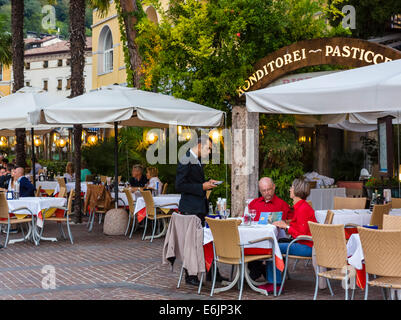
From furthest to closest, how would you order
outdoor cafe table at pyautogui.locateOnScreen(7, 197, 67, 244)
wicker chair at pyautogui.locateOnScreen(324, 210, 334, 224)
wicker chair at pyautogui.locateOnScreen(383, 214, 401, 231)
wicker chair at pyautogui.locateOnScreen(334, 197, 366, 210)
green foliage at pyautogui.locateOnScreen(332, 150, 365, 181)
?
green foliage at pyautogui.locateOnScreen(332, 150, 365, 181)
outdoor cafe table at pyautogui.locateOnScreen(7, 197, 67, 244)
wicker chair at pyautogui.locateOnScreen(334, 197, 366, 210)
wicker chair at pyautogui.locateOnScreen(324, 210, 334, 224)
wicker chair at pyautogui.locateOnScreen(383, 214, 401, 231)

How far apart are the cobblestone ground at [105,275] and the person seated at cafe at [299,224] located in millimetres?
474

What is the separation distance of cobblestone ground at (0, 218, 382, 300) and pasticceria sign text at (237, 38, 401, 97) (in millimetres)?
3671

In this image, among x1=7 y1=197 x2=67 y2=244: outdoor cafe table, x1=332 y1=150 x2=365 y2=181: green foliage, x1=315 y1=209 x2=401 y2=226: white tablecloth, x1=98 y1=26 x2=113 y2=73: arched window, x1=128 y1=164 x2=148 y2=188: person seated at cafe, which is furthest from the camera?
x1=98 y1=26 x2=113 y2=73: arched window

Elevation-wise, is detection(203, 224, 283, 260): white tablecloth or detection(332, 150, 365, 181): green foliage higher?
detection(332, 150, 365, 181): green foliage

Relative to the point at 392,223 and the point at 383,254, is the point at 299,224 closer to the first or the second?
the point at 392,223

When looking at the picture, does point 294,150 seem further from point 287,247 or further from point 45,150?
point 45,150

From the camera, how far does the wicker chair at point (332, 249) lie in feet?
21.1

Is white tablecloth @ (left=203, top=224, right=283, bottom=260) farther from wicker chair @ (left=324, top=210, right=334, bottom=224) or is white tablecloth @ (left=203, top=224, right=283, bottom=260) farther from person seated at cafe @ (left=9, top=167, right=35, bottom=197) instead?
person seated at cafe @ (left=9, top=167, right=35, bottom=197)

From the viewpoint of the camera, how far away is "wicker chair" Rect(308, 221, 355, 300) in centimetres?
644

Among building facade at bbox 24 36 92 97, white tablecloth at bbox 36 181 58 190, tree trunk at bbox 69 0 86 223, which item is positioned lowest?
white tablecloth at bbox 36 181 58 190

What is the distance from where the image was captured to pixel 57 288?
25.5ft

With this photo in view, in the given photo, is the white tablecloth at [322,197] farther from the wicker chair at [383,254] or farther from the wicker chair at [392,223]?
the wicker chair at [383,254]

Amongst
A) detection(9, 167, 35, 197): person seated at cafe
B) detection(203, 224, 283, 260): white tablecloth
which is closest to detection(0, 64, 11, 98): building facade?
detection(9, 167, 35, 197): person seated at cafe
